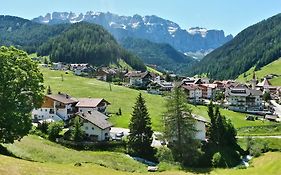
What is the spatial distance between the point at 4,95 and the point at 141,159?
108 feet

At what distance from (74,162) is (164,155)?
2246cm

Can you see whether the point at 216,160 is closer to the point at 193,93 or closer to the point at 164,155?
the point at 164,155

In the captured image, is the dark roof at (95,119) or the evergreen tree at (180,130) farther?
the dark roof at (95,119)

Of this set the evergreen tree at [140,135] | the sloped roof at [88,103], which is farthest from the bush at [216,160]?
the sloped roof at [88,103]

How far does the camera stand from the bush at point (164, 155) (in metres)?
73.6

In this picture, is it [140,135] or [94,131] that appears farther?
[94,131]

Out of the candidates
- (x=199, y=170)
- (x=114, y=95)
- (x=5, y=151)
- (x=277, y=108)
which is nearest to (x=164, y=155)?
(x=199, y=170)

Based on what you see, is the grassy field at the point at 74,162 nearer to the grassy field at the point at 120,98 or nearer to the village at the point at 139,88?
the village at the point at 139,88

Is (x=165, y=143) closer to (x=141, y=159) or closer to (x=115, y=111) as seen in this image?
(x=141, y=159)

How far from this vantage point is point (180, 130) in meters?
78.0

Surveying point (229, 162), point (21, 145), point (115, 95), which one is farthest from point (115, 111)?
point (21, 145)

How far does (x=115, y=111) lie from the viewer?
117438mm

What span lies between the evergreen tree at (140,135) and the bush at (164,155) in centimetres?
185

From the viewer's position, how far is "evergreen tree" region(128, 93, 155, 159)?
77.4 meters
